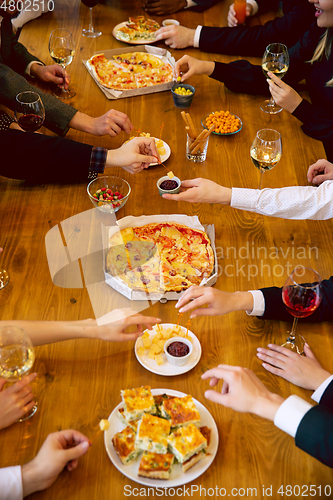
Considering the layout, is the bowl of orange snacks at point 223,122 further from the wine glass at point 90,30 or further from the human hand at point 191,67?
the wine glass at point 90,30

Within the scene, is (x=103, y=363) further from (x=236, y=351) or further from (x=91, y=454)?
(x=236, y=351)

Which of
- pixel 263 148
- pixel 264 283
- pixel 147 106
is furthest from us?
pixel 147 106

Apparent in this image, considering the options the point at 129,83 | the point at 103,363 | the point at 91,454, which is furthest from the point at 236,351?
the point at 129,83

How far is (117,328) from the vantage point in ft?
4.55

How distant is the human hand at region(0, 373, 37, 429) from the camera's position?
1204mm

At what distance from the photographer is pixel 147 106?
2463 millimetres

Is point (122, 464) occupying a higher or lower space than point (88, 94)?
lower

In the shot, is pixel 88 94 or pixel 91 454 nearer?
pixel 91 454

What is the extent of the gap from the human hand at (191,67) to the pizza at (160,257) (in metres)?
1.11

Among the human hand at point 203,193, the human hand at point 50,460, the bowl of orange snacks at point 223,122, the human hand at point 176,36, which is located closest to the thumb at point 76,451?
the human hand at point 50,460

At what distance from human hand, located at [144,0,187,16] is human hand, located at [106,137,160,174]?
164 cm

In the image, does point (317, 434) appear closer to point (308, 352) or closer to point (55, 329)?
point (308, 352)

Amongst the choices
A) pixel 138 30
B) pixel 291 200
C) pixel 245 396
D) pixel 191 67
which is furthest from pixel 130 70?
pixel 245 396

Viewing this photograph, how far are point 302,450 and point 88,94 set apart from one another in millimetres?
2091
